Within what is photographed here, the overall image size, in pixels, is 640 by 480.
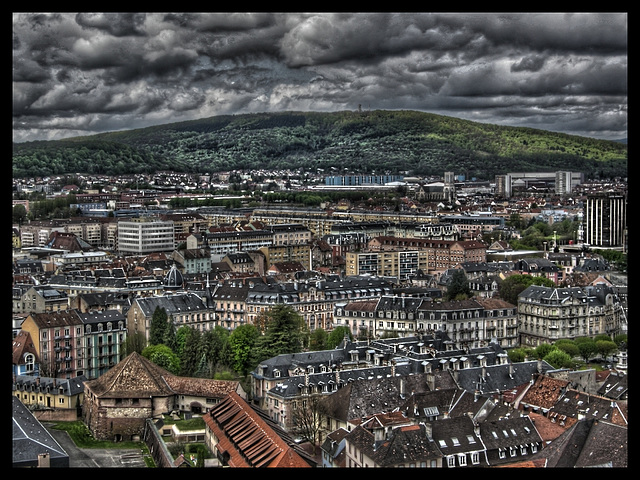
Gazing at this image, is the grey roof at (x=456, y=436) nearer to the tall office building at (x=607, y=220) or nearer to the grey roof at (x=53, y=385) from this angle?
the grey roof at (x=53, y=385)

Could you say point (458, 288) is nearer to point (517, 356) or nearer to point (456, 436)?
point (517, 356)

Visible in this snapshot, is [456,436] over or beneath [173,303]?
beneath

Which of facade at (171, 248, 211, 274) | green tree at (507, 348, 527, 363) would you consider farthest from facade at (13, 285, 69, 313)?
green tree at (507, 348, 527, 363)

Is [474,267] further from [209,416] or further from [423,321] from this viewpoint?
[209,416]

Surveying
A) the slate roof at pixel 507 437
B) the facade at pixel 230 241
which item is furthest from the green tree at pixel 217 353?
the facade at pixel 230 241

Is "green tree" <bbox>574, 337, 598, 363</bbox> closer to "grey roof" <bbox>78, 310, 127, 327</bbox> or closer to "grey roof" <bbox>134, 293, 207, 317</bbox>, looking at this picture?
"grey roof" <bbox>134, 293, 207, 317</bbox>

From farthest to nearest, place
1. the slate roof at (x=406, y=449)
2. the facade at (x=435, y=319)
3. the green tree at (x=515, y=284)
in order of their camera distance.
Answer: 1. the green tree at (x=515, y=284)
2. the facade at (x=435, y=319)
3. the slate roof at (x=406, y=449)

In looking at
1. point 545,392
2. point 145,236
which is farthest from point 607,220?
point 545,392
